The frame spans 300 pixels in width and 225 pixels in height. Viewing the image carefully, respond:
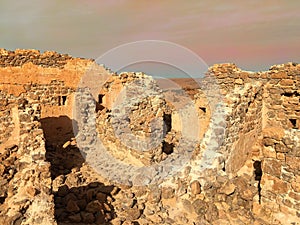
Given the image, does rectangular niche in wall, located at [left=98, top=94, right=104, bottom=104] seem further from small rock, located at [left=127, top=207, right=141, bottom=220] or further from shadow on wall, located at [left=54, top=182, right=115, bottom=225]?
small rock, located at [left=127, top=207, right=141, bottom=220]

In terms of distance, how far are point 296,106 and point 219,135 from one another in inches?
197

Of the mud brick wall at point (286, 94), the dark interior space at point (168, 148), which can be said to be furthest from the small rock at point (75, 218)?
the mud brick wall at point (286, 94)

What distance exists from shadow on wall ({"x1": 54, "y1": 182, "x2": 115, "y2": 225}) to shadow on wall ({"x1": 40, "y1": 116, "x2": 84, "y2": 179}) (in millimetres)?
1387

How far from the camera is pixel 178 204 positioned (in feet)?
23.5

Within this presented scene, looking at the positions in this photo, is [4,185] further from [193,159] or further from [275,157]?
[275,157]

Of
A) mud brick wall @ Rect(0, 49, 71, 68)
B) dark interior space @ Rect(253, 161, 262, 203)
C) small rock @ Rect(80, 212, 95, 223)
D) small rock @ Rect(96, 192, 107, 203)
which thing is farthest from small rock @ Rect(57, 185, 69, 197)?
mud brick wall @ Rect(0, 49, 71, 68)

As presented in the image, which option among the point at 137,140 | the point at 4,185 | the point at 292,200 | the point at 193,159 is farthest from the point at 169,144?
the point at 4,185

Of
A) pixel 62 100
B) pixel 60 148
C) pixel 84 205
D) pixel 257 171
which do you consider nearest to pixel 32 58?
pixel 62 100

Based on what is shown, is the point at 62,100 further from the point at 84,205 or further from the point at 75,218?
the point at 75,218

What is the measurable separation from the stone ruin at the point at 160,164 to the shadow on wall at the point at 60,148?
5 cm

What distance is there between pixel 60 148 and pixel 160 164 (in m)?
4.27

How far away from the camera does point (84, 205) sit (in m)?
6.85

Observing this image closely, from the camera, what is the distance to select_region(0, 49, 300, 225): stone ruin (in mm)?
6016

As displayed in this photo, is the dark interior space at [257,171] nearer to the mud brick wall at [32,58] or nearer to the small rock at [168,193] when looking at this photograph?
the small rock at [168,193]
